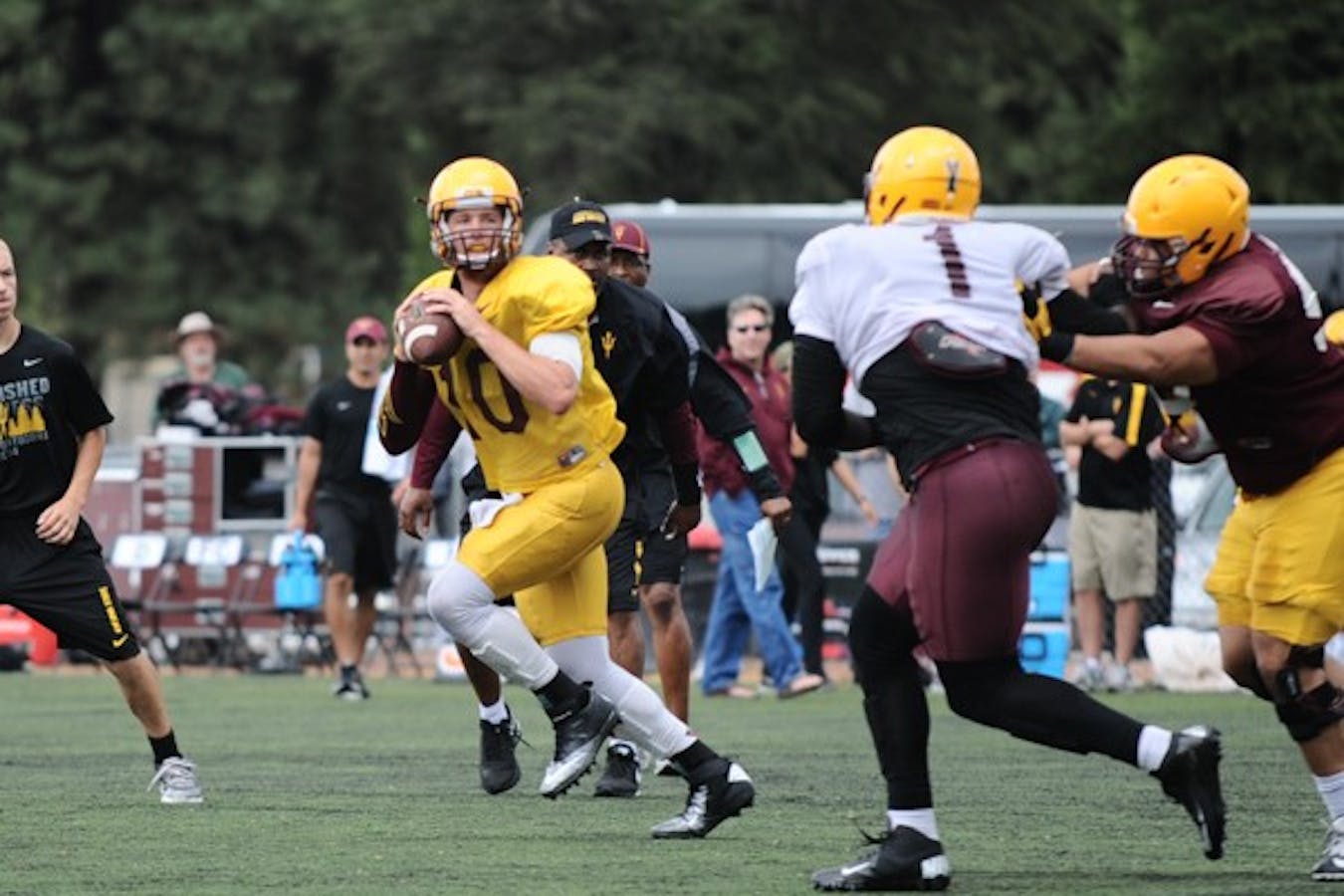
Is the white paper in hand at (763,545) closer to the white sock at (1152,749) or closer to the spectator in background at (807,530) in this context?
the white sock at (1152,749)

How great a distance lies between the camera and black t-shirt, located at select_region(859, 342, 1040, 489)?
762 cm

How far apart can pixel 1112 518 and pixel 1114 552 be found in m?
0.22

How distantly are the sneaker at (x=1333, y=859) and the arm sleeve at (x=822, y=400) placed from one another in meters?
1.58

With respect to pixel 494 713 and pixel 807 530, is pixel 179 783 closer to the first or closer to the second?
pixel 494 713

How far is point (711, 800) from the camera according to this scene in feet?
28.9

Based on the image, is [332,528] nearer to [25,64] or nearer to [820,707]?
[820,707]

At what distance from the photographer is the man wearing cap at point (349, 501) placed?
17500 millimetres

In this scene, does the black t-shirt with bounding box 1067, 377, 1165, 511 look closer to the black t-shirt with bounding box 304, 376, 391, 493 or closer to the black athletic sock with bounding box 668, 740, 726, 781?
the black t-shirt with bounding box 304, 376, 391, 493

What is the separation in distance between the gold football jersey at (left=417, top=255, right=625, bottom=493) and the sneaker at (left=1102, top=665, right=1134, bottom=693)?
8.77 m

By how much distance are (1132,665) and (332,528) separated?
507 cm

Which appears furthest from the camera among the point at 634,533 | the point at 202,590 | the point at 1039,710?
the point at 202,590

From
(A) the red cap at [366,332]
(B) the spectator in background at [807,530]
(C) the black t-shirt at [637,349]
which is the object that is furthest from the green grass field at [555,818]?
(A) the red cap at [366,332]

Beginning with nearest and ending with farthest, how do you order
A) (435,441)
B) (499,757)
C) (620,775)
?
(435,441)
(499,757)
(620,775)

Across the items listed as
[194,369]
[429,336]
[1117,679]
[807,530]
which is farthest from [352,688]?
[429,336]
